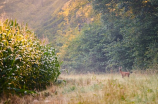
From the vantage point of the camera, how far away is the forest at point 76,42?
6.43 metres

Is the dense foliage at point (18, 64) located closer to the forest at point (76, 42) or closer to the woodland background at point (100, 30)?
the forest at point (76, 42)

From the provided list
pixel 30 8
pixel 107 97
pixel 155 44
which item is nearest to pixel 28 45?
pixel 107 97

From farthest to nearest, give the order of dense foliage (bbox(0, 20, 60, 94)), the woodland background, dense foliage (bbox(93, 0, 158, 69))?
the woodland background → dense foliage (bbox(93, 0, 158, 69)) → dense foliage (bbox(0, 20, 60, 94))

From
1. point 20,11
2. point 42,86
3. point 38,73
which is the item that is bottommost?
point 42,86

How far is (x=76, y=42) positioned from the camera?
26.1 m

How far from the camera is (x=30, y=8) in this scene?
1531 inches

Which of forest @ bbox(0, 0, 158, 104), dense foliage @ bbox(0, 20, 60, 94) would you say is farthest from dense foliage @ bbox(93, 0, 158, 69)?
dense foliage @ bbox(0, 20, 60, 94)

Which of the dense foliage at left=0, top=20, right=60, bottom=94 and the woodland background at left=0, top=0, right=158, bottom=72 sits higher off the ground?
the woodland background at left=0, top=0, right=158, bottom=72

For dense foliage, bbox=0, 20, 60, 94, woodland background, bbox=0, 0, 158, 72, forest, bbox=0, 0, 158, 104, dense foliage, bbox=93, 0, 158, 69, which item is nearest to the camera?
dense foliage, bbox=0, 20, 60, 94

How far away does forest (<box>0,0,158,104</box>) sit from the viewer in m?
6.43

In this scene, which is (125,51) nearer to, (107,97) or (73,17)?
(107,97)

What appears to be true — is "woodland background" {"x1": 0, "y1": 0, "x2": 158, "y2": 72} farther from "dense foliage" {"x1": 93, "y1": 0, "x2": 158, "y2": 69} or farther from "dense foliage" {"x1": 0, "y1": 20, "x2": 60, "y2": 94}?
"dense foliage" {"x1": 0, "y1": 20, "x2": 60, "y2": 94}

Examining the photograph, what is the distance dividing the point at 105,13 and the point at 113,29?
1985 mm

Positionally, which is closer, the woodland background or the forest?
the forest
